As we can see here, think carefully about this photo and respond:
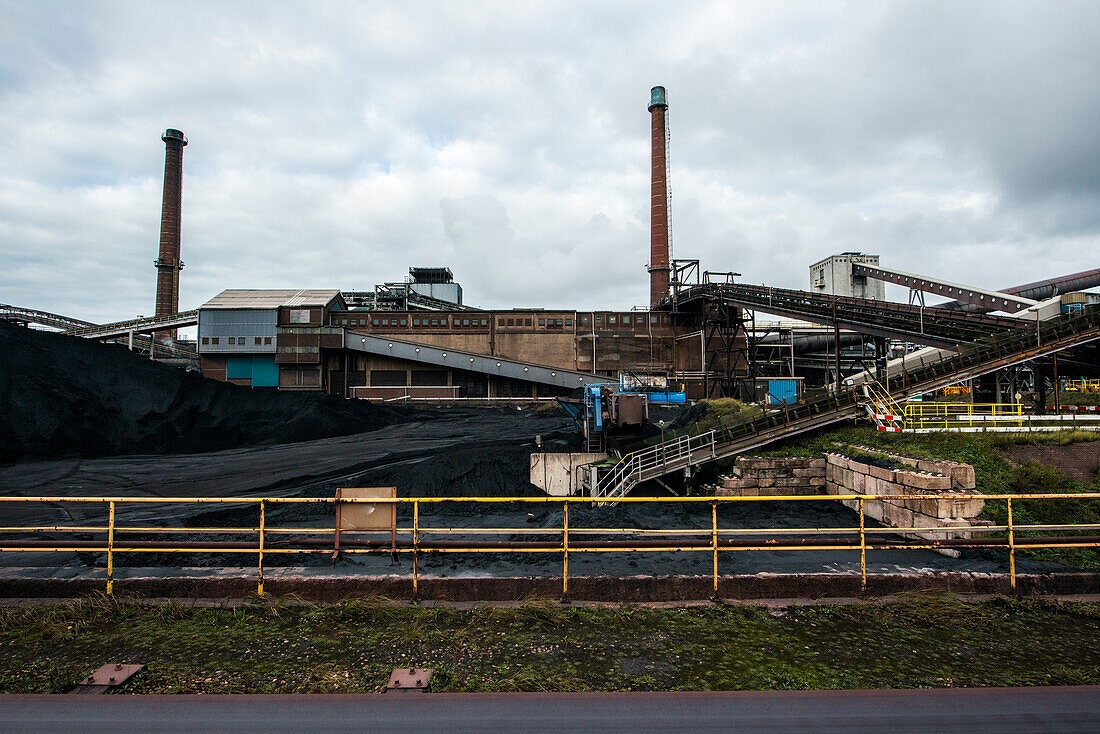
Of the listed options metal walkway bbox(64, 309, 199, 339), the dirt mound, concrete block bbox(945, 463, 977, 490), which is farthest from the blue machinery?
metal walkway bbox(64, 309, 199, 339)

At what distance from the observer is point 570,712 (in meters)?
3.43

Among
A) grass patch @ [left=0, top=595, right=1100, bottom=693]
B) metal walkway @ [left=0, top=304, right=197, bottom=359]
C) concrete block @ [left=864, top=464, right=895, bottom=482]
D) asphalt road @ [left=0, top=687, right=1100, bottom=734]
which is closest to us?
asphalt road @ [left=0, top=687, right=1100, bottom=734]

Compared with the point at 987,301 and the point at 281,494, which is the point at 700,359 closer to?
the point at 987,301

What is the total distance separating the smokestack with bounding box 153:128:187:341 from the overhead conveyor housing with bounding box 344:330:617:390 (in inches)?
1016

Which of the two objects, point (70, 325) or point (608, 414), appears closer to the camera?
point (608, 414)

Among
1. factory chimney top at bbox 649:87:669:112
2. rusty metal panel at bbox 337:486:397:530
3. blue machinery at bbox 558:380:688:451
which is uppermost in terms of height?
factory chimney top at bbox 649:87:669:112

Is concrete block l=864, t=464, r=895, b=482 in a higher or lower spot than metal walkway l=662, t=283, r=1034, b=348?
lower

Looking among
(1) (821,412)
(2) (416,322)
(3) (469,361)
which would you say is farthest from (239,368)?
(1) (821,412)

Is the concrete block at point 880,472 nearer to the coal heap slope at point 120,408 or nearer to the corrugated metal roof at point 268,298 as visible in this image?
the coal heap slope at point 120,408

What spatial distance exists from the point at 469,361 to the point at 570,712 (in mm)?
44215

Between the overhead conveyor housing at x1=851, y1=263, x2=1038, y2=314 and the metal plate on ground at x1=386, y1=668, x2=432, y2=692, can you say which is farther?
the overhead conveyor housing at x1=851, y1=263, x2=1038, y2=314

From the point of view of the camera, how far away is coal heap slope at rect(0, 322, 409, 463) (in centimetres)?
1978

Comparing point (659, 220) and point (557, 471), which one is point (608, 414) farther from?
point (659, 220)

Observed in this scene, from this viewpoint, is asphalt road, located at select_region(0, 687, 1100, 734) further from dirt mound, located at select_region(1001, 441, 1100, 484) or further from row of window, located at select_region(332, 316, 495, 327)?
row of window, located at select_region(332, 316, 495, 327)
